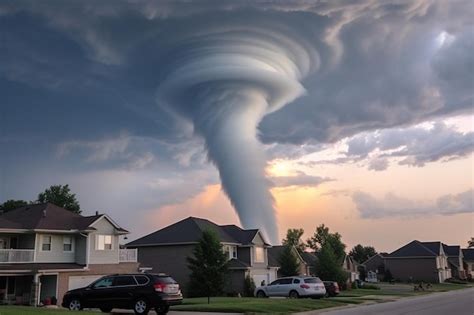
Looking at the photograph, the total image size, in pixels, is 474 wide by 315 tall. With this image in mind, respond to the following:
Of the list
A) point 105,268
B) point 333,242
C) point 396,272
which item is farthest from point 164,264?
point 396,272

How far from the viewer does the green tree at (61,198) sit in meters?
73.6

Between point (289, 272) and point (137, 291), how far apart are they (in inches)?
1309

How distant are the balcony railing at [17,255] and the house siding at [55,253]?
1.97 feet

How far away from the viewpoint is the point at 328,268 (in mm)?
56875

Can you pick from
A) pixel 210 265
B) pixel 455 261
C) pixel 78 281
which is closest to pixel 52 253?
pixel 78 281

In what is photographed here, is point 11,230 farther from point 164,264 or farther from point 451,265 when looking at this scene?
point 451,265

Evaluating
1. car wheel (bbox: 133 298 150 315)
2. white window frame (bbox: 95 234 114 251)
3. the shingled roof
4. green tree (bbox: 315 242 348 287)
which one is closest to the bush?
the shingled roof

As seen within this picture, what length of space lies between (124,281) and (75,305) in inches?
106

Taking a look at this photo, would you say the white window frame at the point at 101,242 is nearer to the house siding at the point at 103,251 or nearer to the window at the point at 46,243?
the house siding at the point at 103,251

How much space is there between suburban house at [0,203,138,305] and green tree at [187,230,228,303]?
6.52 m

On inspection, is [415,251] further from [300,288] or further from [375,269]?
[300,288]

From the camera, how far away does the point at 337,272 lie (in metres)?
56.8

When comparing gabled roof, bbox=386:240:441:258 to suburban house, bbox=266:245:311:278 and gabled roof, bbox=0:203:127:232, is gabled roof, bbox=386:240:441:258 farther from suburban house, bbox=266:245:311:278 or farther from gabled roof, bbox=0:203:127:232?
gabled roof, bbox=0:203:127:232

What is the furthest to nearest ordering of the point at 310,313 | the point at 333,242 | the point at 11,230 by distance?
1. the point at 333,242
2. the point at 11,230
3. the point at 310,313
